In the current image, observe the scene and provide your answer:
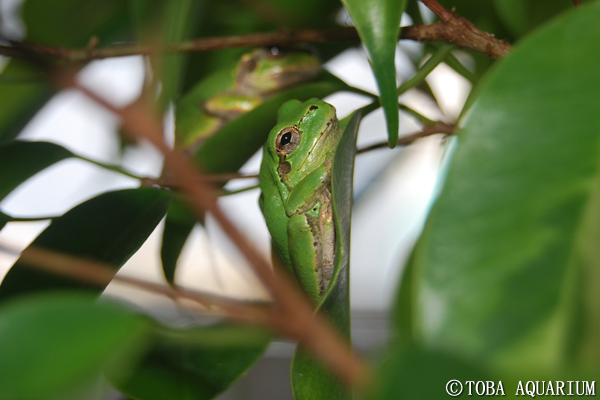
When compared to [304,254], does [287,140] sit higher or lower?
higher

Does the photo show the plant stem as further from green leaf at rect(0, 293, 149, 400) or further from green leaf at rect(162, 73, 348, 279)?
green leaf at rect(0, 293, 149, 400)

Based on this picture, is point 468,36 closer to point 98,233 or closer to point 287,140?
point 287,140

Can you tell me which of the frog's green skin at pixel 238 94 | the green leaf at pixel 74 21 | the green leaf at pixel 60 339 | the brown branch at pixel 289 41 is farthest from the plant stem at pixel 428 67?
the frog's green skin at pixel 238 94

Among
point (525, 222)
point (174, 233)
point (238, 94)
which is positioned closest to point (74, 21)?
point (238, 94)

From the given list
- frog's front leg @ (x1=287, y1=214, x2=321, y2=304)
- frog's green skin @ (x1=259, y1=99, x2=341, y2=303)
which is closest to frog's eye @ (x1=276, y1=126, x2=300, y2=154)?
frog's green skin @ (x1=259, y1=99, x2=341, y2=303)

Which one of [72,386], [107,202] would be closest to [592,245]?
[72,386]

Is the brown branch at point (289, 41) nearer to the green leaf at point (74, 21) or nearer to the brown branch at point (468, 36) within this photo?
the brown branch at point (468, 36)

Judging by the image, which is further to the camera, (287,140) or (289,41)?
(287,140)

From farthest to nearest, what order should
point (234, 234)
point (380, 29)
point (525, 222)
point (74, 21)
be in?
point (74, 21) < point (380, 29) < point (525, 222) < point (234, 234)
